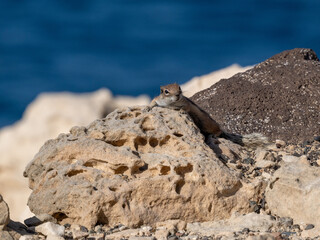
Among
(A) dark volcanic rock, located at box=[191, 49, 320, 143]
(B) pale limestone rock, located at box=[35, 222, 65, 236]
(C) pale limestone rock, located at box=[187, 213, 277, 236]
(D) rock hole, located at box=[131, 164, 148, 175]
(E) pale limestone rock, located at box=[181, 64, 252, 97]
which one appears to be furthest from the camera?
(E) pale limestone rock, located at box=[181, 64, 252, 97]

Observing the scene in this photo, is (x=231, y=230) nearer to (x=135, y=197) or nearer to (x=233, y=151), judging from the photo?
(x=135, y=197)

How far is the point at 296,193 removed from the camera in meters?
7.75

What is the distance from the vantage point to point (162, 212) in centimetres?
802

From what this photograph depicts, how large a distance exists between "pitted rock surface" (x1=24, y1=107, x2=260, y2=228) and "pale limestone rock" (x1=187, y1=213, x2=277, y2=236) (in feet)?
0.84

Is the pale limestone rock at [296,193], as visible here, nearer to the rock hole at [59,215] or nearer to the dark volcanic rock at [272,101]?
the rock hole at [59,215]

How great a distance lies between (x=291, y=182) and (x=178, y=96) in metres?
3.02

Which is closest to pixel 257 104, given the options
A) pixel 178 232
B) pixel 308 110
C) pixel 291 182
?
pixel 308 110

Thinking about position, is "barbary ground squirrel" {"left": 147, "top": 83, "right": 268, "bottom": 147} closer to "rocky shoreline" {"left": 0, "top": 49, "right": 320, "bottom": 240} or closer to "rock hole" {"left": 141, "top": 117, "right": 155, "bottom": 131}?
"rock hole" {"left": 141, "top": 117, "right": 155, "bottom": 131}

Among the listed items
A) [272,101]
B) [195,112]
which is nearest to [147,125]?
[195,112]

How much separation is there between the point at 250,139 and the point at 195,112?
1363 millimetres

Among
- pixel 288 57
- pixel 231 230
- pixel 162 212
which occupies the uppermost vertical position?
pixel 288 57

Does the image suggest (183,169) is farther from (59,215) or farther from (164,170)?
(59,215)

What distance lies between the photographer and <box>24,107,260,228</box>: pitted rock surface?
788cm

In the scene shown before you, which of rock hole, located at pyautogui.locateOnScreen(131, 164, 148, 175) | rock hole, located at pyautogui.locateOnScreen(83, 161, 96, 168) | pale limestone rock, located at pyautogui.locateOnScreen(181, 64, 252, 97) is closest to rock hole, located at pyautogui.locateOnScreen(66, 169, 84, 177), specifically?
rock hole, located at pyautogui.locateOnScreen(83, 161, 96, 168)
